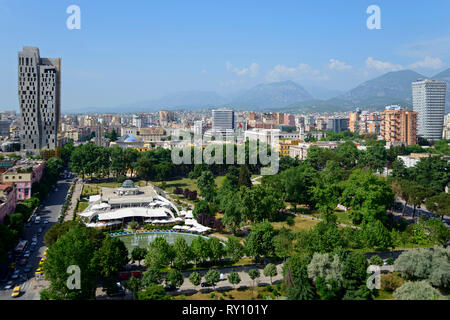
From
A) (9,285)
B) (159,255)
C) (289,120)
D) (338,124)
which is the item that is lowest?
(9,285)

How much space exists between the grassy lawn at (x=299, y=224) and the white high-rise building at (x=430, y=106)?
3603cm

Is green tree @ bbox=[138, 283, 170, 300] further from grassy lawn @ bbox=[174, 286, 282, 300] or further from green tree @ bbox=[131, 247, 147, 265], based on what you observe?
green tree @ bbox=[131, 247, 147, 265]

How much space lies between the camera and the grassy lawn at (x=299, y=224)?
1577 cm

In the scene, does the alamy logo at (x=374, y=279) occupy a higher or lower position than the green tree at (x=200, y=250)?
lower

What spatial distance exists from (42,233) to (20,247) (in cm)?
201

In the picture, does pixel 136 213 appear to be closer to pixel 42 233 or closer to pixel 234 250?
pixel 42 233

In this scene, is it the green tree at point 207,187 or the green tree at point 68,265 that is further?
the green tree at point 207,187

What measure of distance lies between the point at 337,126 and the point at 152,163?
157 ft

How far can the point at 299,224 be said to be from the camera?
53.7ft

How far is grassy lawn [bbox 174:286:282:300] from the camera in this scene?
957 cm

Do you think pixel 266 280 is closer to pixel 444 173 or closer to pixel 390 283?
pixel 390 283

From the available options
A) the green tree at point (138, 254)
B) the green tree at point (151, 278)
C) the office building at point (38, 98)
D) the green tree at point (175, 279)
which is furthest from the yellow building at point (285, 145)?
the green tree at point (151, 278)

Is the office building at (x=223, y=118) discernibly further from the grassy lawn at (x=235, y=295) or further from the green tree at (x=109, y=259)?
the grassy lawn at (x=235, y=295)

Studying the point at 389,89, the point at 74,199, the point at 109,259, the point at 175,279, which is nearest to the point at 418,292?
the point at 175,279
